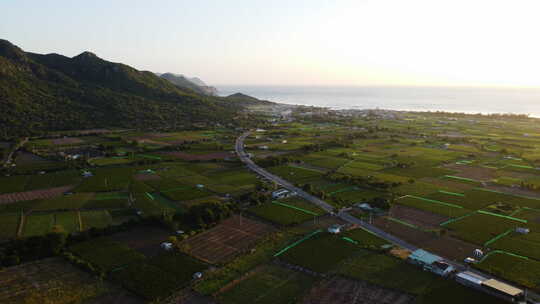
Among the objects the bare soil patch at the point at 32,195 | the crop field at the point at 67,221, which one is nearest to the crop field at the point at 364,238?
the crop field at the point at 67,221

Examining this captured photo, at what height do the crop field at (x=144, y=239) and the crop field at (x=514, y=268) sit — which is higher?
the crop field at (x=514, y=268)

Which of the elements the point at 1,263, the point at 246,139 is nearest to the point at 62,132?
the point at 246,139

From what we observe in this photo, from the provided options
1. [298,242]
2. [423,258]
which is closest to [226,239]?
[298,242]

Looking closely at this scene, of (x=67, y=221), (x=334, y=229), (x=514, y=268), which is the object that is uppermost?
(x=334, y=229)

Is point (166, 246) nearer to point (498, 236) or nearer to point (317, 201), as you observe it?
point (317, 201)

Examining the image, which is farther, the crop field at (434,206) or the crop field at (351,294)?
the crop field at (434,206)

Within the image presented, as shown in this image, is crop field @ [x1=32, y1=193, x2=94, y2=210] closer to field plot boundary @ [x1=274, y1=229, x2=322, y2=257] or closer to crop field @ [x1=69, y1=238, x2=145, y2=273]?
crop field @ [x1=69, y1=238, x2=145, y2=273]

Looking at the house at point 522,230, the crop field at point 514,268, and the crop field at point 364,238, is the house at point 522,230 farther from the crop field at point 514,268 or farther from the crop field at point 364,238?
the crop field at point 364,238

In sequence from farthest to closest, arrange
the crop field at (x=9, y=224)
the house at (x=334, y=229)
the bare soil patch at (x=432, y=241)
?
the house at (x=334, y=229) → the crop field at (x=9, y=224) → the bare soil patch at (x=432, y=241)
